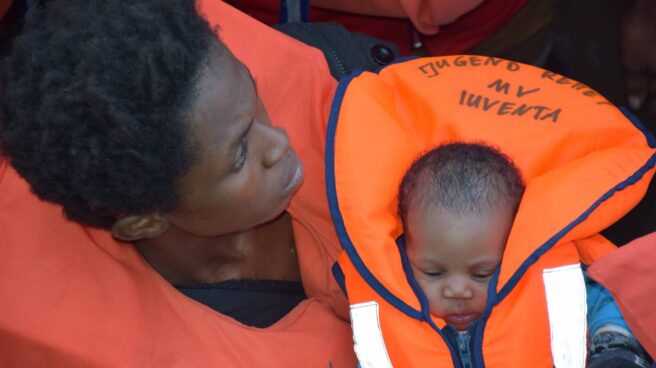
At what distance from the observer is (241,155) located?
4.17 feet

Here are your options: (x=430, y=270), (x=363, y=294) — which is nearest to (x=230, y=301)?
(x=363, y=294)

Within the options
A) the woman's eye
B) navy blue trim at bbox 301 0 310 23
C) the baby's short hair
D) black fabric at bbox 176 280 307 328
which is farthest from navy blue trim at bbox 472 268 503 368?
navy blue trim at bbox 301 0 310 23

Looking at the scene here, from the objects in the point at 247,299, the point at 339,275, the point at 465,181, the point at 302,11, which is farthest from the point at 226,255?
the point at 302,11

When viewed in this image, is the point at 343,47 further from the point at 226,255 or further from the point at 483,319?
the point at 483,319

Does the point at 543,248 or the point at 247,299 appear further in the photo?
the point at 247,299

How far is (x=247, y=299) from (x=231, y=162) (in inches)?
13.3

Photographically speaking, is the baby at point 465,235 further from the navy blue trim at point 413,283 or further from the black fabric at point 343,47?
the black fabric at point 343,47

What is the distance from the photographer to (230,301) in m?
1.48

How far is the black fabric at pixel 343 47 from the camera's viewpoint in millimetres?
1722

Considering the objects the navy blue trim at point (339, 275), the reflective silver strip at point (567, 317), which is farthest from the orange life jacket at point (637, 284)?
the navy blue trim at point (339, 275)

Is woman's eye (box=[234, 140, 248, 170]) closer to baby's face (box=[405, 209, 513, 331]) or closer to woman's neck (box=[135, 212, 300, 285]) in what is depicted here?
woman's neck (box=[135, 212, 300, 285])

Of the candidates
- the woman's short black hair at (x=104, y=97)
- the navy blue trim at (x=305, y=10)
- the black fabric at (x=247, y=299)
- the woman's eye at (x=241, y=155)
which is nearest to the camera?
the woman's short black hair at (x=104, y=97)

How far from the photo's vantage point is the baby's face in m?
1.41

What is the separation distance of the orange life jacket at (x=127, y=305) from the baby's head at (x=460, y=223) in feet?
0.64
